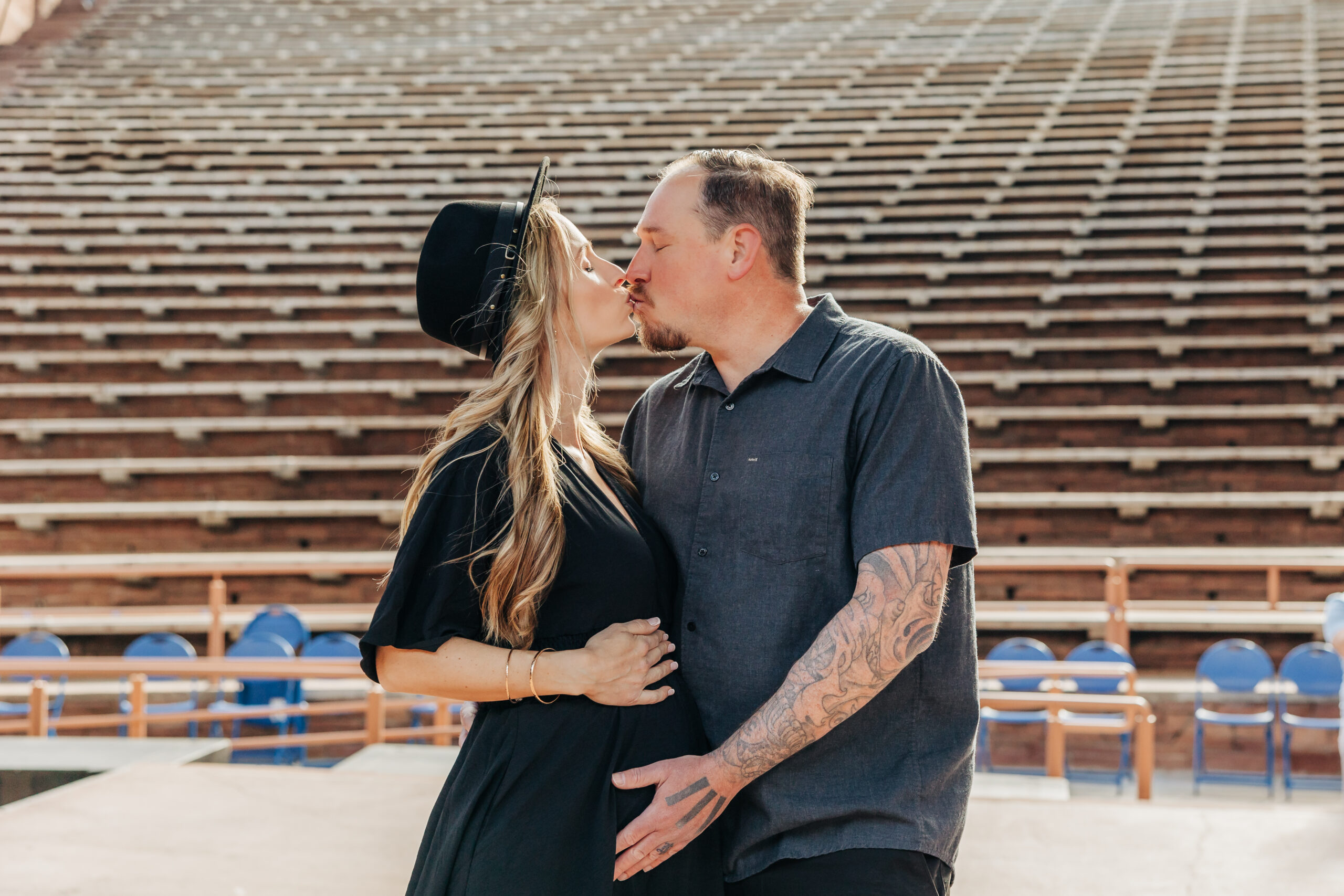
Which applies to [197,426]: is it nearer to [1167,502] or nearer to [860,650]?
[1167,502]

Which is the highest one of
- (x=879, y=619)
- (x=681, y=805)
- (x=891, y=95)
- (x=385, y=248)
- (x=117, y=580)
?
(x=891, y=95)

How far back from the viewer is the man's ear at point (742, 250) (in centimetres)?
160

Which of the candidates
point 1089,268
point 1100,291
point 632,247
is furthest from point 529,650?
point 1089,268

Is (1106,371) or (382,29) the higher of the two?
(382,29)

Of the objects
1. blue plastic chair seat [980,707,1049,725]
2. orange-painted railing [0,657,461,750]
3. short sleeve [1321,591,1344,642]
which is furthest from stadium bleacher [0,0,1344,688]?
short sleeve [1321,591,1344,642]

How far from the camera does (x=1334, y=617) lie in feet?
9.08

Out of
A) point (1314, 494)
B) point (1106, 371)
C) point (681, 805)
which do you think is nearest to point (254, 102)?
point (1106, 371)

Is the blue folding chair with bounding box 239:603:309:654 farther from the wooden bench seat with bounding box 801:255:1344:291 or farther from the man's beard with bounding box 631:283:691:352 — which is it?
the wooden bench seat with bounding box 801:255:1344:291

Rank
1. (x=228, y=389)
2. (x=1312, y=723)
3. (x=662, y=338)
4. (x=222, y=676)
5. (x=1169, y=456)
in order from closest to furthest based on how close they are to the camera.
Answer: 1. (x=662, y=338)
2. (x=222, y=676)
3. (x=1312, y=723)
4. (x=1169, y=456)
5. (x=228, y=389)

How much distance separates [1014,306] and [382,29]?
10.9 meters

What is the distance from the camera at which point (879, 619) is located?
1372 mm

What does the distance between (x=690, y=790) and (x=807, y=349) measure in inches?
25.4

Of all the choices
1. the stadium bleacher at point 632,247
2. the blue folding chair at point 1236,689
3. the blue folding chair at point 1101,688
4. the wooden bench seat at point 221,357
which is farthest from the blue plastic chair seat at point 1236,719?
the wooden bench seat at point 221,357

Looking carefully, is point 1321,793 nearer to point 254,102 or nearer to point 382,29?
point 254,102
